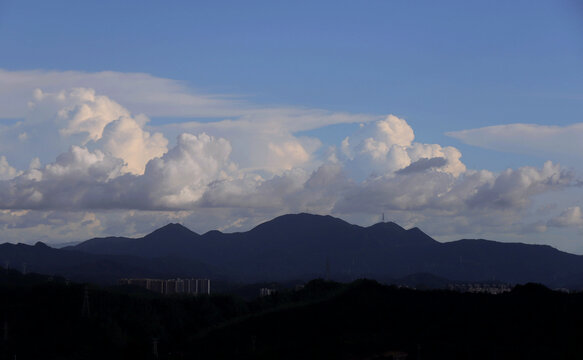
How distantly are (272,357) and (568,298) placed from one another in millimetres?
57840

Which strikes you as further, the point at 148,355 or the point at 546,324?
the point at 148,355

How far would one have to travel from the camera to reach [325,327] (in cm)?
15062

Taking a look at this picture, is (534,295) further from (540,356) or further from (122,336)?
(122,336)

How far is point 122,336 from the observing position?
571 ft

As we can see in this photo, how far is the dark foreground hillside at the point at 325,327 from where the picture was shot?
5054 inches

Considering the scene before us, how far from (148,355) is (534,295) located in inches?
2901

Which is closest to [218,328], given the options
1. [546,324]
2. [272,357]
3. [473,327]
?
[272,357]

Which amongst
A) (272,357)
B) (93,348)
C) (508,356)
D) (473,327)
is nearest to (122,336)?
(93,348)

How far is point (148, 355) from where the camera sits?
481 ft

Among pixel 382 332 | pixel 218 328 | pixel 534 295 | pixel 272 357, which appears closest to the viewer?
pixel 272 357

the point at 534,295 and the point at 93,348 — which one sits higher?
the point at 534,295

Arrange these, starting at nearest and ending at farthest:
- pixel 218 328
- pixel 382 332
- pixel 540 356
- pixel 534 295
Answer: pixel 540 356
pixel 382 332
pixel 534 295
pixel 218 328

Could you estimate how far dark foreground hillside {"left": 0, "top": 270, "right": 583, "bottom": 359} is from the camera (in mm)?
128375

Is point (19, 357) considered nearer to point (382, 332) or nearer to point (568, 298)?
point (382, 332)
